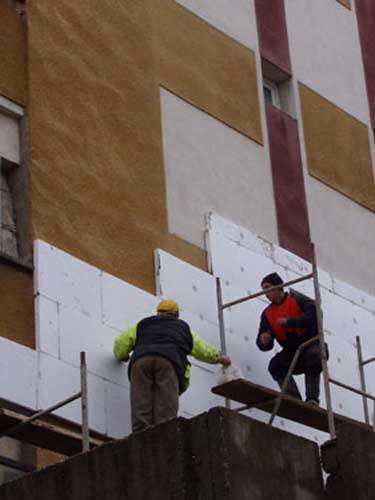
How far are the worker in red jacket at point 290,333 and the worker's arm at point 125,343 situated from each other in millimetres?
2449

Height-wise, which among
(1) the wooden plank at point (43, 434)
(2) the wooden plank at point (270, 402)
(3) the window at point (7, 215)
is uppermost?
(3) the window at point (7, 215)

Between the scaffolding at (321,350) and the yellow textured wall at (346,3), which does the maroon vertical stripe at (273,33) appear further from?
the scaffolding at (321,350)

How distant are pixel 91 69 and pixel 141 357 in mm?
4829

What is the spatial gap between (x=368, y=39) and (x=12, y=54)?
9789 mm

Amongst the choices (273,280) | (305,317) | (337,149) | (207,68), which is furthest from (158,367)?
(337,149)

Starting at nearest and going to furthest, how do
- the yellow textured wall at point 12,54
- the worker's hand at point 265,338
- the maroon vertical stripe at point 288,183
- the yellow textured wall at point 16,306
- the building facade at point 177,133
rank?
the yellow textured wall at point 16,306 → the building facade at point 177,133 → the yellow textured wall at point 12,54 → the worker's hand at point 265,338 → the maroon vertical stripe at point 288,183

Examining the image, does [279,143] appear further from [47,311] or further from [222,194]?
[47,311]

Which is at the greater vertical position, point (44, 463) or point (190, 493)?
point (44, 463)

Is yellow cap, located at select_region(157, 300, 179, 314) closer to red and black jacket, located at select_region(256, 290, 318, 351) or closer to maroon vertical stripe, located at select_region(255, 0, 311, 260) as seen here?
red and black jacket, located at select_region(256, 290, 318, 351)

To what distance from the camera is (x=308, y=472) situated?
16.2 meters

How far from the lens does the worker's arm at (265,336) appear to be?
72.6 feet

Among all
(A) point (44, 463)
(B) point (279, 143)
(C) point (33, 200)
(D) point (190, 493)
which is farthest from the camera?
(B) point (279, 143)

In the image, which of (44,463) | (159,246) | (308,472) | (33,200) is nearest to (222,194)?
(159,246)

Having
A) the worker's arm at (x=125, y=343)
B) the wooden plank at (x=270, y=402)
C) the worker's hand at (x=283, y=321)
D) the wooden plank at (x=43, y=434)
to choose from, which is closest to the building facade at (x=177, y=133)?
the worker's arm at (x=125, y=343)
